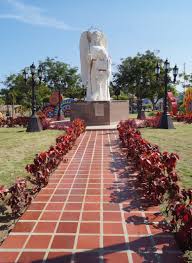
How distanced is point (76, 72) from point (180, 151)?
42.4m

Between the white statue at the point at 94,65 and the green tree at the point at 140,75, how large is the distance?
21.8 m

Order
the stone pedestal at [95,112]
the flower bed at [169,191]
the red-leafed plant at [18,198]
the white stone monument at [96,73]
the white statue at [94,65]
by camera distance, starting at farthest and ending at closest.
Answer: the white statue at [94,65], the white stone monument at [96,73], the stone pedestal at [95,112], the red-leafed plant at [18,198], the flower bed at [169,191]

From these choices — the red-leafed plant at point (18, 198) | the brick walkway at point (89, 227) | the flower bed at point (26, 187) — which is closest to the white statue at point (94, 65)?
the flower bed at point (26, 187)

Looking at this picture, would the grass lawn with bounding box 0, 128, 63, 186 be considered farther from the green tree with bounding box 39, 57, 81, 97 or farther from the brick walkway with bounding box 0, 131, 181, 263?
the green tree with bounding box 39, 57, 81, 97

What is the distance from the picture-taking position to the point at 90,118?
1962cm

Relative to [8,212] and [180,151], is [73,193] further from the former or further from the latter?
[180,151]

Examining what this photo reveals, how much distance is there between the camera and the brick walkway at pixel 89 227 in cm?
355

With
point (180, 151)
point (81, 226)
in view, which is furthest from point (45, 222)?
point (180, 151)

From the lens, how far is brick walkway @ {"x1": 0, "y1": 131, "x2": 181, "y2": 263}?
3549 mm

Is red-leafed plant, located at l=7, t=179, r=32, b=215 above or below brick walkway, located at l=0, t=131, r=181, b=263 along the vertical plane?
above

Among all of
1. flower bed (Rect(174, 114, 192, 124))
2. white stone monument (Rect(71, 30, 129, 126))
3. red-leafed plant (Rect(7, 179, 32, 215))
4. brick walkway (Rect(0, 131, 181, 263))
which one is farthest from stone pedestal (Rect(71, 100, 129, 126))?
red-leafed plant (Rect(7, 179, 32, 215))

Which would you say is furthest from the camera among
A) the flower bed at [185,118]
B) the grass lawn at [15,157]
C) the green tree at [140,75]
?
the green tree at [140,75]

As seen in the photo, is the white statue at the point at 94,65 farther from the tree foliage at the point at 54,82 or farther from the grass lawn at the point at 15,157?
the tree foliage at the point at 54,82

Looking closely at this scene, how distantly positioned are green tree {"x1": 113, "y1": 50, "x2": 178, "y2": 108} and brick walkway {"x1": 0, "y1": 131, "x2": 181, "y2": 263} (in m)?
37.5
